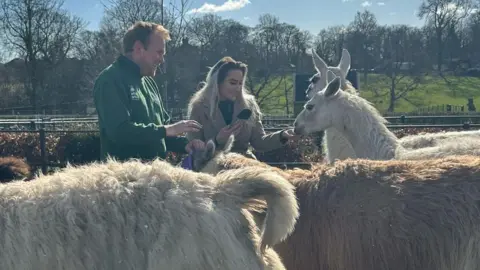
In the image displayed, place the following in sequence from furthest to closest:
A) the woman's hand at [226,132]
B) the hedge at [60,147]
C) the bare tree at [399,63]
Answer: the bare tree at [399,63], the hedge at [60,147], the woman's hand at [226,132]

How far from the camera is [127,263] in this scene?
1.69m

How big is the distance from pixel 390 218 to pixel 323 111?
326 cm

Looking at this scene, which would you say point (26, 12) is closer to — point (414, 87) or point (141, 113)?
point (414, 87)

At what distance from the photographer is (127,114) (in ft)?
10.5

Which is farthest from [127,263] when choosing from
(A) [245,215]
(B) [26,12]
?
(B) [26,12]

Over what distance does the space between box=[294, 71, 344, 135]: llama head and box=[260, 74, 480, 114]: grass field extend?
70.3 feet

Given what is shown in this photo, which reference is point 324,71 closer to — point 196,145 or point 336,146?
point 336,146

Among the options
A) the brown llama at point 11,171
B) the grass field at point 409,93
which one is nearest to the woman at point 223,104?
the brown llama at point 11,171

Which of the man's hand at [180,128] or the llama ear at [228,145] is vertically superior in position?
the man's hand at [180,128]

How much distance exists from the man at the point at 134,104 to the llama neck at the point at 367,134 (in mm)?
2706

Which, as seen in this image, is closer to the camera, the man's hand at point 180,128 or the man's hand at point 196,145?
the man's hand at point 180,128

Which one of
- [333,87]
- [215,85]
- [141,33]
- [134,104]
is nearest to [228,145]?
[215,85]

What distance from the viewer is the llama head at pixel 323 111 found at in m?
5.79

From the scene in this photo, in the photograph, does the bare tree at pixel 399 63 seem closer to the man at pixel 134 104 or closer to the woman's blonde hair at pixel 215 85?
the woman's blonde hair at pixel 215 85
